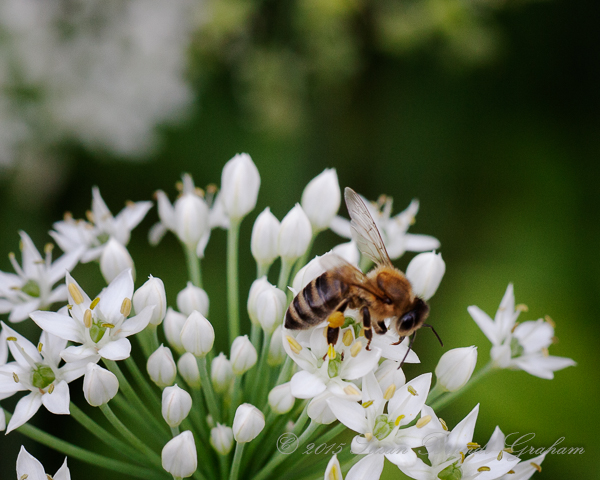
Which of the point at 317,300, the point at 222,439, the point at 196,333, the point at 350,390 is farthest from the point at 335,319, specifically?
the point at 222,439

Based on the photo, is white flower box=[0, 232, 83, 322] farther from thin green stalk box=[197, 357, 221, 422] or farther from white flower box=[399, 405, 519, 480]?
white flower box=[399, 405, 519, 480]

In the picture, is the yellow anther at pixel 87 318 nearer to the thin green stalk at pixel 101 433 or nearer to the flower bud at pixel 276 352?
the thin green stalk at pixel 101 433

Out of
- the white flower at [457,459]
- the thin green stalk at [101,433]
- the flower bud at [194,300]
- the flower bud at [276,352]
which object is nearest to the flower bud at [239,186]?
the flower bud at [194,300]

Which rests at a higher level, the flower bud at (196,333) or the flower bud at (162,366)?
the flower bud at (196,333)

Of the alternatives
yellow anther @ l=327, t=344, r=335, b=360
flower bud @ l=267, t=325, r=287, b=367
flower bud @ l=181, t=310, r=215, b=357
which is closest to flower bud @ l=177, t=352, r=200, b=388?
flower bud @ l=181, t=310, r=215, b=357

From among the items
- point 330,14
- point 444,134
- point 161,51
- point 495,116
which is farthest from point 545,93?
point 161,51
